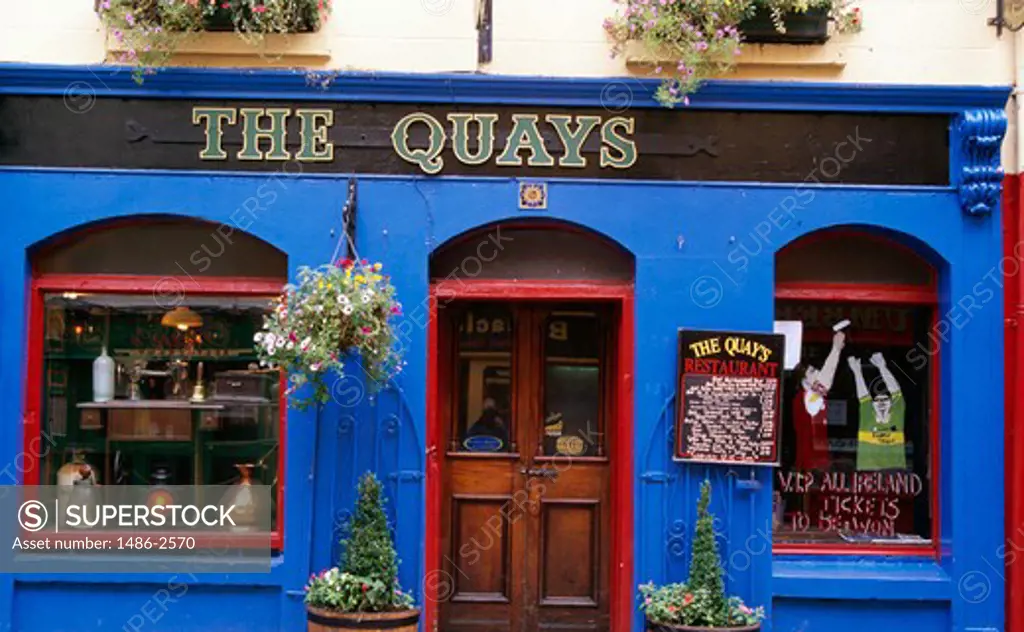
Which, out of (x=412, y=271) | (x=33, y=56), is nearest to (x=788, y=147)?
(x=412, y=271)

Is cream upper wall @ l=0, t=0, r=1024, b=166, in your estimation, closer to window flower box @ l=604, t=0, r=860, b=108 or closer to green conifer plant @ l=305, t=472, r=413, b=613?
window flower box @ l=604, t=0, r=860, b=108

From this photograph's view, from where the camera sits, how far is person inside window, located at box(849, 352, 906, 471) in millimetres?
8805

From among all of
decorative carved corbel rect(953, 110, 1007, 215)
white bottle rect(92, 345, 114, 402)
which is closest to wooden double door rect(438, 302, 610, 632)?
white bottle rect(92, 345, 114, 402)

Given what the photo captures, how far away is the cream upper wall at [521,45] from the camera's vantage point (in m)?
8.40

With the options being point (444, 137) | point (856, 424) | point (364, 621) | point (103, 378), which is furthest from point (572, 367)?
point (103, 378)

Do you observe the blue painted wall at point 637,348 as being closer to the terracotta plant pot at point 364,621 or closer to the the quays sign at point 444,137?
the the quays sign at point 444,137

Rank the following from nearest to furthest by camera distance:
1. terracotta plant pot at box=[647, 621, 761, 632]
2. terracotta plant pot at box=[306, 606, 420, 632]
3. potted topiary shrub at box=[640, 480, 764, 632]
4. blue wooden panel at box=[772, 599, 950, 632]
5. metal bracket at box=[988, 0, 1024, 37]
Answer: terracotta plant pot at box=[306, 606, 420, 632], terracotta plant pot at box=[647, 621, 761, 632], potted topiary shrub at box=[640, 480, 764, 632], blue wooden panel at box=[772, 599, 950, 632], metal bracket at box=[988, 0, 1024, 37]

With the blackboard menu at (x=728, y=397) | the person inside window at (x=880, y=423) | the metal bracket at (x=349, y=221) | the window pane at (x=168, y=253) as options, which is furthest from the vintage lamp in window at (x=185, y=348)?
the person inside window at (x=880, y=423)

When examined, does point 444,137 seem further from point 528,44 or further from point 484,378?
point 484,378

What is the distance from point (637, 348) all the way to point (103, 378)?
377 centimetres

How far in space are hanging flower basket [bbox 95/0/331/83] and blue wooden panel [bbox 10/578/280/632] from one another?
3467 millimetres

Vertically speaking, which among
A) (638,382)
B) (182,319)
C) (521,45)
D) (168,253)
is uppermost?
(521,45)

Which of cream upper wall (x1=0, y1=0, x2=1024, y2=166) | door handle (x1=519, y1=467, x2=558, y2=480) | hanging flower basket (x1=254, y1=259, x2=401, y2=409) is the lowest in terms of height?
door handle (x1=519, y1=467, x2=558, y2=480)

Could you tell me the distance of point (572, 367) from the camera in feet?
29.8
